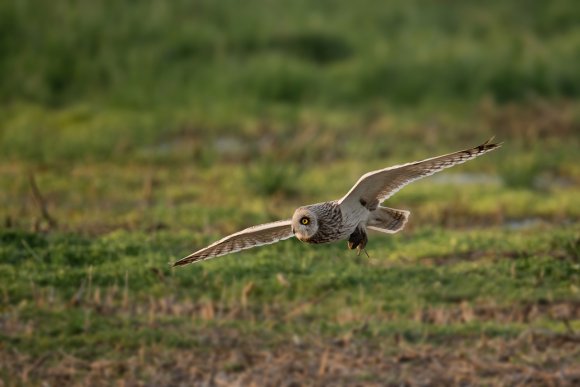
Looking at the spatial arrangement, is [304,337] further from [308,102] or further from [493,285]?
[308,102]

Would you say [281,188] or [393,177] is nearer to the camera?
[393,177]

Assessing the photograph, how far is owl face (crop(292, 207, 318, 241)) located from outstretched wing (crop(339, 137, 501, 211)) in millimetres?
258

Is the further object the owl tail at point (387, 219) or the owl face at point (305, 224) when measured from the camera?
the owl tail at point (387, 219)

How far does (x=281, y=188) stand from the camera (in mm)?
13258

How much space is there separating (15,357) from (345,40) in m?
11.8

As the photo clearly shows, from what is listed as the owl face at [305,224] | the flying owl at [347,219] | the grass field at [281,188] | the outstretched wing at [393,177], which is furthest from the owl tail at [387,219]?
the grass field at [281,188]

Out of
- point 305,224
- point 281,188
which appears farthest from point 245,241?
point 281,188

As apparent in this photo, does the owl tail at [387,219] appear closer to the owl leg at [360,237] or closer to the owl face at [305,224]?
the owl leg at [360,237]

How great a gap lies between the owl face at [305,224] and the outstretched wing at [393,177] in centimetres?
26

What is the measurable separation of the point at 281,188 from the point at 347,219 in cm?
537

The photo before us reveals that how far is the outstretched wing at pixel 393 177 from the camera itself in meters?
7.25

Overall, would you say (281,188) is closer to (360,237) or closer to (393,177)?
(360,237)

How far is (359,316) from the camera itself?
9.00 metres

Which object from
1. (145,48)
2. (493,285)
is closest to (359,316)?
(493,285)
